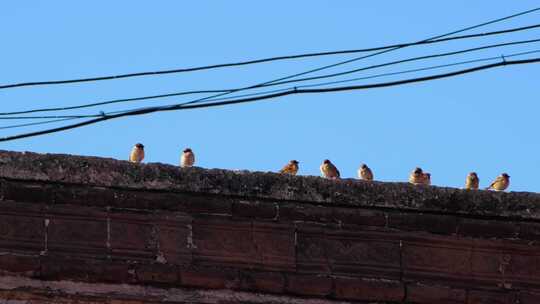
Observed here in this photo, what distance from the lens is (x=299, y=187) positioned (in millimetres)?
10289

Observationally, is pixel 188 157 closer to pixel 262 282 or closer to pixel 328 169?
pixel 328 169

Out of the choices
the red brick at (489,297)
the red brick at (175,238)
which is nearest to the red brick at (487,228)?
the red brick at (489,297)

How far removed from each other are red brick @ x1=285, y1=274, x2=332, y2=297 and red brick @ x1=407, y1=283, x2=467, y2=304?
1.71ft

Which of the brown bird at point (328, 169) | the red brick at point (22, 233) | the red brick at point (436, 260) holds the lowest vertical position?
the red brick at point (436, 260)

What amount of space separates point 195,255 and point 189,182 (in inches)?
18.8

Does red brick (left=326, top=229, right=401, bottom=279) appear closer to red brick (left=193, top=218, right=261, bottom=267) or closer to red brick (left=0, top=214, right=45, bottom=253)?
red brick (left=193, top=218, right=261, bottom=267)

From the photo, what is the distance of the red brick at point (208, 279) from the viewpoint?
9953 mm

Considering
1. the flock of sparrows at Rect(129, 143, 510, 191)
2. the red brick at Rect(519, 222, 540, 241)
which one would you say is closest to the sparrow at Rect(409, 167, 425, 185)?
the flock of sparrows at Rect(129, 143, 510, 191)

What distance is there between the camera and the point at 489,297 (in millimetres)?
10203

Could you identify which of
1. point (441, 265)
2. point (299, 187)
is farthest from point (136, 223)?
point (441, 265)

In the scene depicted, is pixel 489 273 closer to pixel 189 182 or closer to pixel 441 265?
pixel 441 265

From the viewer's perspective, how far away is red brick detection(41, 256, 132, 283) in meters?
9.86

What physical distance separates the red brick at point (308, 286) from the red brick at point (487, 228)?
96 cm

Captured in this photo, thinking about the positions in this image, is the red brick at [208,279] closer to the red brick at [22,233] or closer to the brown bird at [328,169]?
the red brick at [22,233]
